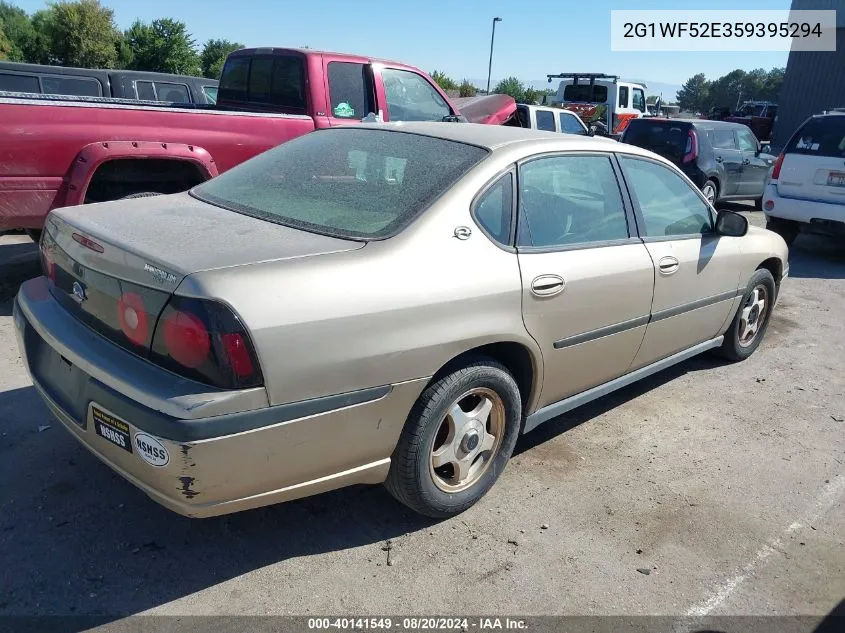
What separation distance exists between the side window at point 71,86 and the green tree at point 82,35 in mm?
27073

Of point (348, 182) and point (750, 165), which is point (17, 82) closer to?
point (348, 182)

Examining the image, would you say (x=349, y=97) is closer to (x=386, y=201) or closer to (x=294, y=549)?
(x=386, y=201)

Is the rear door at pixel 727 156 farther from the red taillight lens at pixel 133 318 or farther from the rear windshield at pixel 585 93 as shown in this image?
the red taillight lens at pixel 133 318

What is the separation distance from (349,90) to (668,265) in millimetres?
3916

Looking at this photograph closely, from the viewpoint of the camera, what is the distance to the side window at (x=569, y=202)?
3.21 metres

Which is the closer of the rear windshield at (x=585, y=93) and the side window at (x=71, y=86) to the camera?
the side window at (x=71, y=86)

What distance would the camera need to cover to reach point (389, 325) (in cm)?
253

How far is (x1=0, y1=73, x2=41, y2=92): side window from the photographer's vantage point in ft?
32.0

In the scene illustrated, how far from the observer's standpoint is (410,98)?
711 cm

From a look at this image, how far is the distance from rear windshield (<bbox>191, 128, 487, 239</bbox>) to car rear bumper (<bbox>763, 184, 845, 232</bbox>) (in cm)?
685

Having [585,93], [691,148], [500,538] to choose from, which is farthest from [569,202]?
[585,93]

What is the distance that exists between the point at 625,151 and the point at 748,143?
10395mm

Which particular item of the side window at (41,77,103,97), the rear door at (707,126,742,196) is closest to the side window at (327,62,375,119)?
the side window at (41,77,103,97)

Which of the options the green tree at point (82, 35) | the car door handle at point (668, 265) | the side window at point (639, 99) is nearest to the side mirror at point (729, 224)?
the car door handle at point (668, 265)
